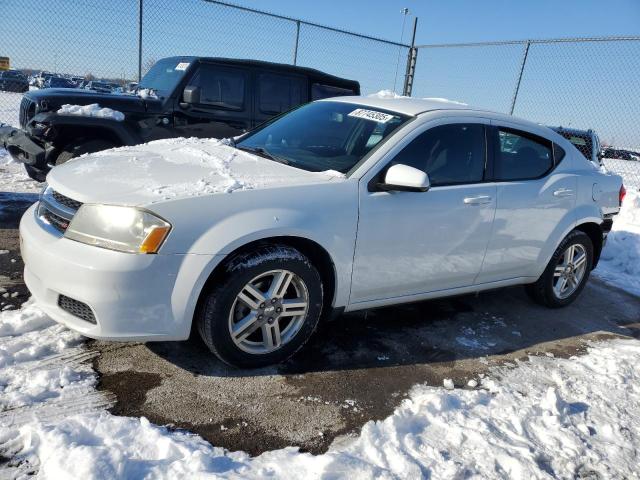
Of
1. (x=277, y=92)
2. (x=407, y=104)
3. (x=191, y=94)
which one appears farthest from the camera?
(x=277, y=92)

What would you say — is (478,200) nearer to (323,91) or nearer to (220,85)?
(220,85)

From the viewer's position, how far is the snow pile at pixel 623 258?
598 centimetres

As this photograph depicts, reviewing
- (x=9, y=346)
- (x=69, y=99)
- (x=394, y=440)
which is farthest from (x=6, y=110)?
(x=394, y=440)

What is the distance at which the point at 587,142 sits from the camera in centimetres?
830

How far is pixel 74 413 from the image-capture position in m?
2.43

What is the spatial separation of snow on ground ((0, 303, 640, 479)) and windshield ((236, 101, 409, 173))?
1.52 metres

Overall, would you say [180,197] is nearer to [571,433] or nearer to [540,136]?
[571,433]

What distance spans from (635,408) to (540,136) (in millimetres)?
2169

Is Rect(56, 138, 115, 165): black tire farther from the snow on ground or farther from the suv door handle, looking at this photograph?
the suv door handle

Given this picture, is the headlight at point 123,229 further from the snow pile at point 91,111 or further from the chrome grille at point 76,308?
the snow pile at point 91,111

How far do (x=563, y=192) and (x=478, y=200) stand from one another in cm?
107

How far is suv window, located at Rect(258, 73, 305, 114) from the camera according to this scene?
6.77 meters

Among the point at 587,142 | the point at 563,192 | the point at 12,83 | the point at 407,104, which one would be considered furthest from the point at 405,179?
the point at 12,83

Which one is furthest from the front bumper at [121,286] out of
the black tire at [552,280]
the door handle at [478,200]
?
the black tire at [552,280]
